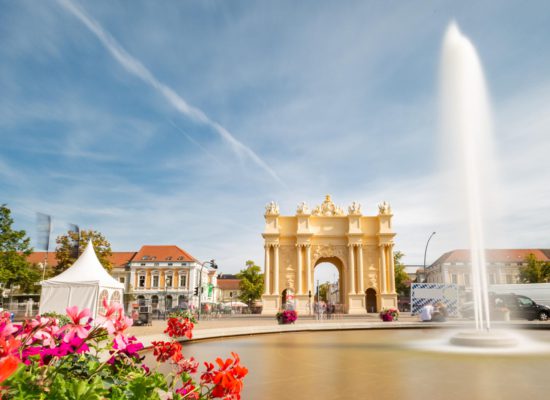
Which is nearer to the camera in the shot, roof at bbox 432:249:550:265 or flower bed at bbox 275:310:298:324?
flower bed at bbox 275:310:298:324

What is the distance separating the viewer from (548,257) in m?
93.5

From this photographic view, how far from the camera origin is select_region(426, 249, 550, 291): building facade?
8775 centimetres

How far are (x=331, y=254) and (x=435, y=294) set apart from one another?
17.4 metres

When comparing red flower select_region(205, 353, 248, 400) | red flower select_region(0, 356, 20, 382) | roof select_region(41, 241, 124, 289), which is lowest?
red flower select_region(205, 353, 248, 400)

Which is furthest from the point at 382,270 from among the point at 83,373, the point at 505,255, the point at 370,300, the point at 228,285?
the point at 228,285

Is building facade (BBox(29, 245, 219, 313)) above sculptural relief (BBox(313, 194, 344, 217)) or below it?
below

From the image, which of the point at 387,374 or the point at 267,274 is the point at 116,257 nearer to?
the point at 267,274

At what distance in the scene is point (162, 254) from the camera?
84188 mm

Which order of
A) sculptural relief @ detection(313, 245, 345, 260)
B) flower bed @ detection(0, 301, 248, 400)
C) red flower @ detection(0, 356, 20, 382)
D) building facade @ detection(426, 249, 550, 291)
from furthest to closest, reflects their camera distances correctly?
building facade @ detection(426, 249, 550, 291) < sculptural relief @ detection(313, 245, 345, 260) < flower bed @ detection(0, 301, 248, 400) < red flower @ detection(0, 356, 20, 382)

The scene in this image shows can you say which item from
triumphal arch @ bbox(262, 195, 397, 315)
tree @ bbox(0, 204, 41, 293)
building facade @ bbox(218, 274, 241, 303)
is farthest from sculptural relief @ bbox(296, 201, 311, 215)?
building facade @ bbox(218, 274, 241, 303)

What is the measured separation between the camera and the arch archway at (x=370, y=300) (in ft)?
165

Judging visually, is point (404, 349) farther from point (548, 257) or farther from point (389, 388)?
point (548, 257)

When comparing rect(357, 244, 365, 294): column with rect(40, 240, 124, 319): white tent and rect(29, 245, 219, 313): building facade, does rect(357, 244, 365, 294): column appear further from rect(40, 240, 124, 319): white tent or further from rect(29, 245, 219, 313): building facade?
rect(29, 245, 219, 313): building facade

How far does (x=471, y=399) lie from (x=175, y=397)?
207 inches
